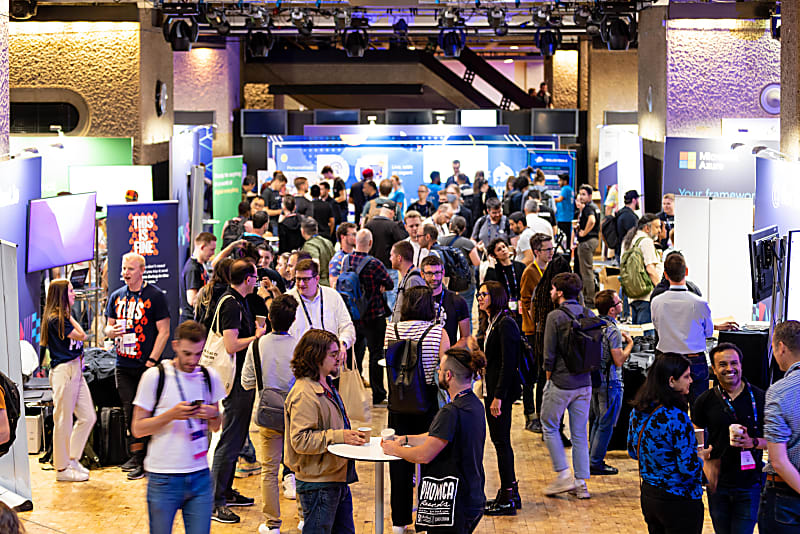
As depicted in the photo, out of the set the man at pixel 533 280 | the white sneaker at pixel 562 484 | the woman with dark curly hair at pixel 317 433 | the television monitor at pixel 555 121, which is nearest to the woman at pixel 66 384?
the woman with dark curly hair at pixel 317 433

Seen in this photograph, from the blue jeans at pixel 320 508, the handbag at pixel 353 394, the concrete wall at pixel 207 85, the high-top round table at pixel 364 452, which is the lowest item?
the blue jeans at pixel 320 508

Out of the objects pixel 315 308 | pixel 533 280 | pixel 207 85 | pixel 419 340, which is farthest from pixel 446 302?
pixel 207 85

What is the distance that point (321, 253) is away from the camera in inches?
350

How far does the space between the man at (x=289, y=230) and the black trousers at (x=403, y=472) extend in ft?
17.0

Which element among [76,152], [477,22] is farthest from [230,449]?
[477,22]

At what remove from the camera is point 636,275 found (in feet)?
28.9

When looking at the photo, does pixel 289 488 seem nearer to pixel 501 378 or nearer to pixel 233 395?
pixel 233 395

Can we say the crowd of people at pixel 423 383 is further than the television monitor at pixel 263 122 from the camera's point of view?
No

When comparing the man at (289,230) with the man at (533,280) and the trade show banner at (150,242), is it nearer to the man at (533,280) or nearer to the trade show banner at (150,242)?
the trade show banner at (150,242)

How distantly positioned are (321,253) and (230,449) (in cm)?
338

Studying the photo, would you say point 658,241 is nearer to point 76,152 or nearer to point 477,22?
point 76,152

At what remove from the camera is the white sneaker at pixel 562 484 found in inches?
247

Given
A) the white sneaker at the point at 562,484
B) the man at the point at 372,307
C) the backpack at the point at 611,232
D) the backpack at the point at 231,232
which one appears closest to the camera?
the white sneaker at the point at 562,484

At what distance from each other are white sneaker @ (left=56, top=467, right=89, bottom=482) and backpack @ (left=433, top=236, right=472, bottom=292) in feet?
10.6
